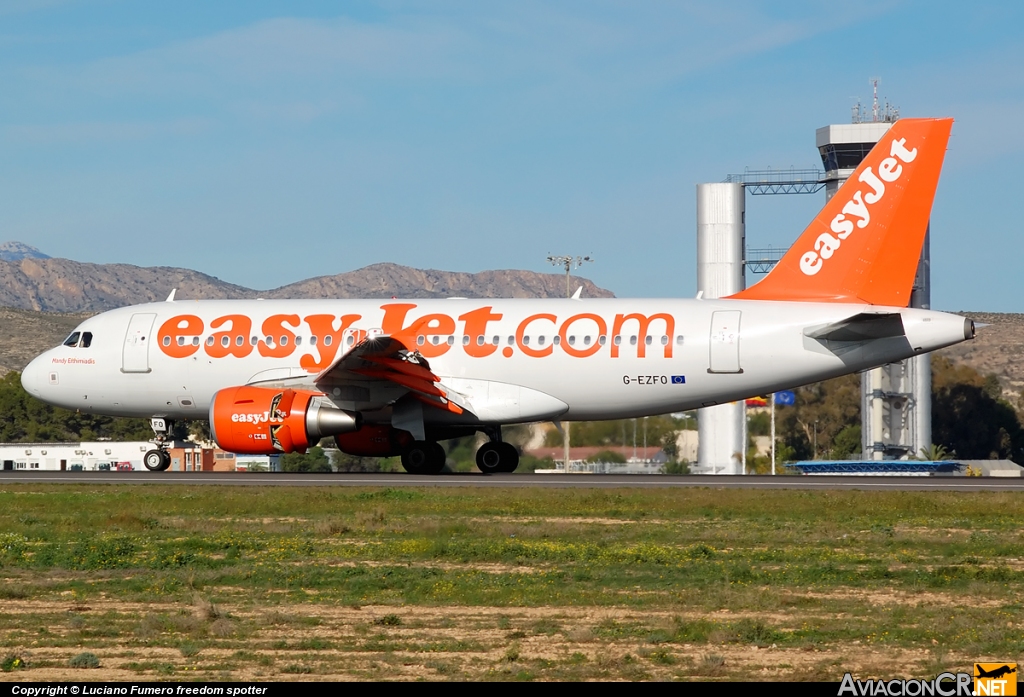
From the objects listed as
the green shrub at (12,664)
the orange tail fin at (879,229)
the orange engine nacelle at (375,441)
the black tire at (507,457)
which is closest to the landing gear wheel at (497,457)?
the black tire at (507,457)

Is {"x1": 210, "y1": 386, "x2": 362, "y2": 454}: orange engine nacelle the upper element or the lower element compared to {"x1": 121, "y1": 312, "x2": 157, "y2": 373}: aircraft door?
lower

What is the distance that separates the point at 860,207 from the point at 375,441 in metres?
11.9

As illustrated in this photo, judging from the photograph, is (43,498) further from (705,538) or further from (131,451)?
(131,451)

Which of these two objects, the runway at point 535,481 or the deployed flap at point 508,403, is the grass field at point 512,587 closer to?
the runway at point 535,481

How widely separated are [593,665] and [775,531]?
9275 mm

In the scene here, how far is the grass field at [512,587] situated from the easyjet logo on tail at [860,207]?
7349 mm

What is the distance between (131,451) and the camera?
61625 millimetres

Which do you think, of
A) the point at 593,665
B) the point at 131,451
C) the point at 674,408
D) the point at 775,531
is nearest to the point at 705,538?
the point at 775,531

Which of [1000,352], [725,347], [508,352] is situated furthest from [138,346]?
[1000,352]

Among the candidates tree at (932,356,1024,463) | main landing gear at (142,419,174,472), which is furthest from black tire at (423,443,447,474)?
tree at (932,356,1024,463)

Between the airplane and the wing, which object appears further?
the airplane

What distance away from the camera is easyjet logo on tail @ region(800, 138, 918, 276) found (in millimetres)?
28828

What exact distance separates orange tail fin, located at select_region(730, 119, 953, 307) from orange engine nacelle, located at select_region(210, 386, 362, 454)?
396 inches

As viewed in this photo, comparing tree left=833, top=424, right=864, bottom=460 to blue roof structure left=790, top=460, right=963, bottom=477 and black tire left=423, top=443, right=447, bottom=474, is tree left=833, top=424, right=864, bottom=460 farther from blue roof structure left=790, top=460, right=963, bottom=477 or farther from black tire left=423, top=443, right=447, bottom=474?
black tire left=423, top=443, right=447, bottom=474
